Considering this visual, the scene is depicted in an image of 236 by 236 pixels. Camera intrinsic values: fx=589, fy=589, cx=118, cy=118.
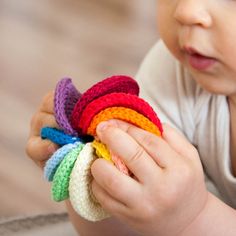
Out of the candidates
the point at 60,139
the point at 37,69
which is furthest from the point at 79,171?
the point at 37,69

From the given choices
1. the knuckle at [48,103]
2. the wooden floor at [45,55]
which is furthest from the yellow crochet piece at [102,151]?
the wooden floor at [45,55]

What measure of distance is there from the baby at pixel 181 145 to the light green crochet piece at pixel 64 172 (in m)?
0.02

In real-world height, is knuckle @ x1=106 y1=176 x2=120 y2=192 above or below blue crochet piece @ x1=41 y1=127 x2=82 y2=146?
below

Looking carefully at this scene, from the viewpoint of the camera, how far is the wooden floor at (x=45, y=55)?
39.0 inches

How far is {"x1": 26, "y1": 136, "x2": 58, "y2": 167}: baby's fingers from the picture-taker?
58 cm

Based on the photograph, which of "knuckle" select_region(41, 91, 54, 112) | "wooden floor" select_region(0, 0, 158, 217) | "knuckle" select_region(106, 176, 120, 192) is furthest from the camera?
"wooden floor" select_region(0, 0, 158, 217)

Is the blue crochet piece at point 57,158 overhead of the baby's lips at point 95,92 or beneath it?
beneath

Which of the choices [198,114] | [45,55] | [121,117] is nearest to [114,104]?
[121,117]

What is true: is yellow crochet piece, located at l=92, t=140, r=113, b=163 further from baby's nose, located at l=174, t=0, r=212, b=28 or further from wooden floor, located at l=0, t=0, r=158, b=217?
wooden floor, located at l=0, t=0, r=158, b=217

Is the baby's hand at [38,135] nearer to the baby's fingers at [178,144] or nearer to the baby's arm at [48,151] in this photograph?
the baby's arm at [48,151]

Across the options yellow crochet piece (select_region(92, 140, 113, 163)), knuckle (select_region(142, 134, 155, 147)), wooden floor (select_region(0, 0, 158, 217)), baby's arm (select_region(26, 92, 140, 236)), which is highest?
knuckle (select_region(142, 134, 155, 147))

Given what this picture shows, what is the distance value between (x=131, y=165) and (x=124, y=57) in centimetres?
Answer: 84

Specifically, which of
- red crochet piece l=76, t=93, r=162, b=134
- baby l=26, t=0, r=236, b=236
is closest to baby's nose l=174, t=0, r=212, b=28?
baby l=26, t=0, r=236, b=236

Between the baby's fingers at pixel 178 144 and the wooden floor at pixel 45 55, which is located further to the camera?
the wooden floor at pixel 45 55
